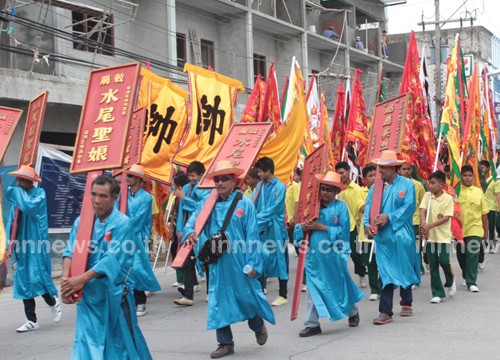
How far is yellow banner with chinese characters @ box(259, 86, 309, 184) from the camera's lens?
37.8ft

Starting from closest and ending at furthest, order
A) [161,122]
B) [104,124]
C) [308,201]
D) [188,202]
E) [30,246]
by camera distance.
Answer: [104,124] < [308,201] < [30,246] < [188,202] < [161,122]

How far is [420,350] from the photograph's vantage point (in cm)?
576

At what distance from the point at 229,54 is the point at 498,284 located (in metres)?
13.8

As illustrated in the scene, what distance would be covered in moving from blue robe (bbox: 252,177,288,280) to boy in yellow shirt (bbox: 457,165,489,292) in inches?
96.5

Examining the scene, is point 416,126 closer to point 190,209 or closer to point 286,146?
point 286,146

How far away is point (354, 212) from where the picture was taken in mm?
9703

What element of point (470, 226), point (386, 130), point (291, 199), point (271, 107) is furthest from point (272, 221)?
point (271, 107)

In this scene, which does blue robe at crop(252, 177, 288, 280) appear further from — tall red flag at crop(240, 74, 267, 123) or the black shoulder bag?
tall red flag at crop(240, 74, 267, 123)

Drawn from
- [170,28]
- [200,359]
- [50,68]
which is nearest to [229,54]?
[170,28]

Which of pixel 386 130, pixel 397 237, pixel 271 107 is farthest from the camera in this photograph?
pixel 271 107

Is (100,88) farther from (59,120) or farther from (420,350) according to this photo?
(59,120)

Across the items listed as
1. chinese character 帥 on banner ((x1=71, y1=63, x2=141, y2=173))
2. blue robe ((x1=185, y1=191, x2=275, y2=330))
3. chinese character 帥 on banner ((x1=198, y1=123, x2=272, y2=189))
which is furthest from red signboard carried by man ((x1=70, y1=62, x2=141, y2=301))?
chinese character 帥 on banner ((x1=198, y1=123, x2=272, y2=189))

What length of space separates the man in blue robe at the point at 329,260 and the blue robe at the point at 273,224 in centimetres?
171

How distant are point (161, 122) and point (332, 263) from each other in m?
4.87
